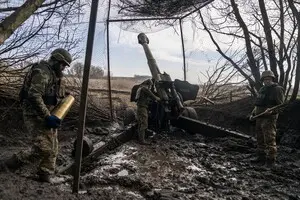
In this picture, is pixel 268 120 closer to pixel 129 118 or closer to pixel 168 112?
pixel 168 112

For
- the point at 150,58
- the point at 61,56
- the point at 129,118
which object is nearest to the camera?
the point at 61,56

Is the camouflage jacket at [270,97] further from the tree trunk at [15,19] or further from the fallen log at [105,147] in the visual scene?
the tree trunk at [15,19]

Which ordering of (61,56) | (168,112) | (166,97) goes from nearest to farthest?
(61,56), (166,97), (168,112)

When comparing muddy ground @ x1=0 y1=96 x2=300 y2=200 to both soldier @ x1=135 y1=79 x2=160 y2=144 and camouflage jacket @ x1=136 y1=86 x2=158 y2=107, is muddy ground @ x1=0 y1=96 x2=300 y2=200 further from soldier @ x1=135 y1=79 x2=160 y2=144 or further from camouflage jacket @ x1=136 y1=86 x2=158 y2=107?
camouflage jacket @ x1=136 y1=86 x2=158 y2=107

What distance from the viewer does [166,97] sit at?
8.23 m

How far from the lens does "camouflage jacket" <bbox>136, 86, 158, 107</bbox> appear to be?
7.74 meters

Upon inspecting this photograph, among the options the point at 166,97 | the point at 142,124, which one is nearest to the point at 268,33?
the point at 166,97

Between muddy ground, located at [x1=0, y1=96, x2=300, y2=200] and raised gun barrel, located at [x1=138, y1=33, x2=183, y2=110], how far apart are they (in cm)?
103

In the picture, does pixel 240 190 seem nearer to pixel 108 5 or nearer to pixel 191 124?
pixel 191 124

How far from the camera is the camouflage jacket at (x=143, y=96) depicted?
7742mm

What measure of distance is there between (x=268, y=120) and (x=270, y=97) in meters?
0.45

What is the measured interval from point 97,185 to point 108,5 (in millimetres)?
5290

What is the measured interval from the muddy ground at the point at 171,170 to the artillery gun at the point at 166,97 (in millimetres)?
432

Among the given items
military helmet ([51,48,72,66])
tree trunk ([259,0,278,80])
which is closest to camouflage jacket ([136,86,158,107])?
military helmet ([51,48,72,66])
